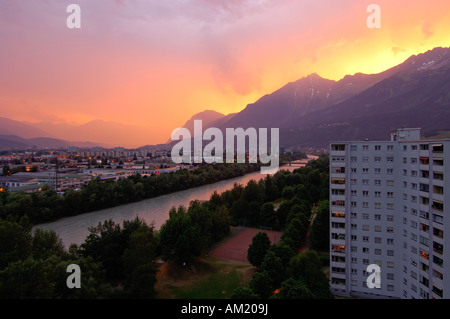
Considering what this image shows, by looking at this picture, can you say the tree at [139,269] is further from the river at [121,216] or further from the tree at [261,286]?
the river at [121,216]

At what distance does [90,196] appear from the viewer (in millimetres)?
13016

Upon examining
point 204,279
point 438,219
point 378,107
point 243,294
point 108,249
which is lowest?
point 204,279

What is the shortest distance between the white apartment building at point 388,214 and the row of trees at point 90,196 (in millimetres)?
8477

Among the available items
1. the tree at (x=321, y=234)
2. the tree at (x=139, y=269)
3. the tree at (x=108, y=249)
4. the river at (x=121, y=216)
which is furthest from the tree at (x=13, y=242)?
the tree at (x=321, y=234)

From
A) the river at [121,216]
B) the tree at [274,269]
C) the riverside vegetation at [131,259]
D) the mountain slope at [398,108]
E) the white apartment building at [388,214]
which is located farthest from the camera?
the mountain slope at [398,108]

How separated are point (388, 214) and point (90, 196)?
40.0 feet

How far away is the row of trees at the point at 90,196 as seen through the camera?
35.7ft

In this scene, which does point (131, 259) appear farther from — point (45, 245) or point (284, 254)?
point (284, 254)

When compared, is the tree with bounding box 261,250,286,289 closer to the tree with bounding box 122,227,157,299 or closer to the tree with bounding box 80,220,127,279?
the tree with bounding box 122,227,157,299

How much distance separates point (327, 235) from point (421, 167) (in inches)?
149

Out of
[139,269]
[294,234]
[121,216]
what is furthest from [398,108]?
[139,269]

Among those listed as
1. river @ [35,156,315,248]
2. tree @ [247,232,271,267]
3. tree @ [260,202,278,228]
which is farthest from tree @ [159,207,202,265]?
tree @ [260,202,278,228]

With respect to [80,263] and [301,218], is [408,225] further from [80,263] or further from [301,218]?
[80,263]

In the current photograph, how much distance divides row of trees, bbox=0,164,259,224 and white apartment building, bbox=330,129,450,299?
27.8 feet
